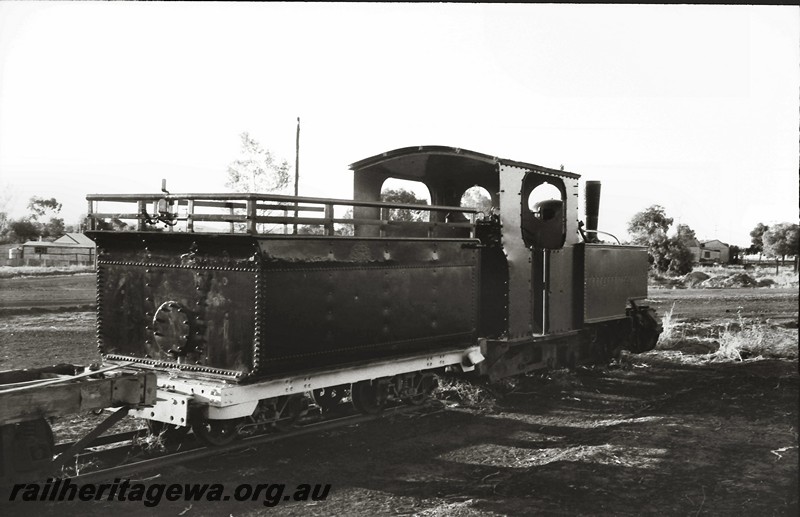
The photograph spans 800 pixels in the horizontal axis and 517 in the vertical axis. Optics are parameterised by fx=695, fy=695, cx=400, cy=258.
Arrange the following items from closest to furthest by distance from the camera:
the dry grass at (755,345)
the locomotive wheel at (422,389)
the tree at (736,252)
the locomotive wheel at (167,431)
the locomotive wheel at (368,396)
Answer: the locomotive wheel at (167,431), the locomotive wheel at (368,396), the locomotive wheel at (422,389), the tree at (736,252), the dry grass at (755,345)

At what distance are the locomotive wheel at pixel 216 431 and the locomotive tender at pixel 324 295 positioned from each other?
0.01 m

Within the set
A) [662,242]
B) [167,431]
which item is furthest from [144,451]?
[662,242]

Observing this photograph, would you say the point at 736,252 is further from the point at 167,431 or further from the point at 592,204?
the point at 167,431

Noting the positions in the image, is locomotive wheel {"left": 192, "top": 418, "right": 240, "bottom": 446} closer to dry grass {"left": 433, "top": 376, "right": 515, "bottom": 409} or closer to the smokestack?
dry grass {"left": 433, "top": 376, "right": 515, "bottom": 409}

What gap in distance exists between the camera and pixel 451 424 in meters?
7.27

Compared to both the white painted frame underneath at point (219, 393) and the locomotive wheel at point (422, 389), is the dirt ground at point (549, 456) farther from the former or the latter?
the white painted frame underneath at point (219, 393)

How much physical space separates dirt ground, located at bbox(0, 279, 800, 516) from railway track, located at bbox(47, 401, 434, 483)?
0.27ft

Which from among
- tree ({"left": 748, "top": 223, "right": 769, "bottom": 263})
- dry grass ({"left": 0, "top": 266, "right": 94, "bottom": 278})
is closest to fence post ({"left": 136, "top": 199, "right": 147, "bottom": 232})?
tree ({"left": 748, "top": 223, "right": 769, "bottom": 263})

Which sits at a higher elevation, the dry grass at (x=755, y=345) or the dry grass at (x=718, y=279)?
the dry grass at (x=718, y=279)

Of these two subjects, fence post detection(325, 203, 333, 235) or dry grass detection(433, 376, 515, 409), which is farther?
dry grass detection(433, 376, 515, 409)

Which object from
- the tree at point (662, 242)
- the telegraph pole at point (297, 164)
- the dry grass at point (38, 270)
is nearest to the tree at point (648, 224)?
the tree at point (662, 242)

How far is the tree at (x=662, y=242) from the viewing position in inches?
1094

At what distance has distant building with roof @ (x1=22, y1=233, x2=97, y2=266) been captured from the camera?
23972 mm

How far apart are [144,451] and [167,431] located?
1.04ft
